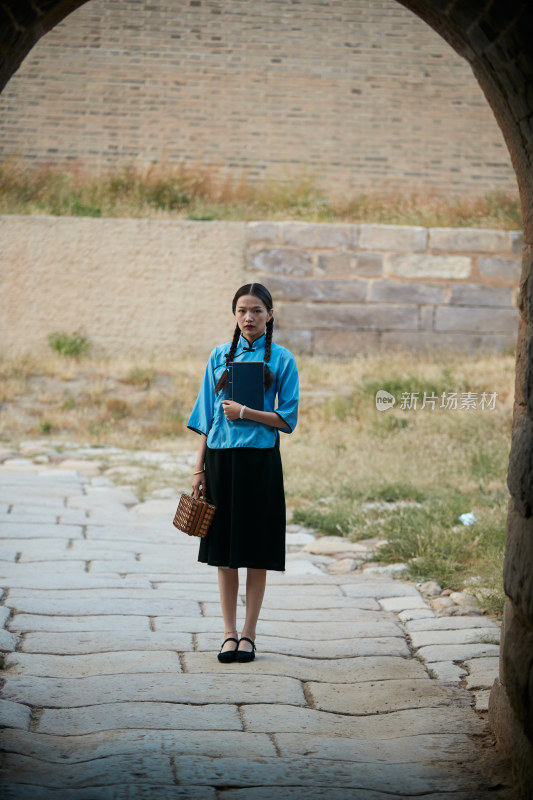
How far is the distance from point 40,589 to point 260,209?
32.6 ft

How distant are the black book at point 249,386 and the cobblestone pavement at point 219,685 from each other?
3.87ft

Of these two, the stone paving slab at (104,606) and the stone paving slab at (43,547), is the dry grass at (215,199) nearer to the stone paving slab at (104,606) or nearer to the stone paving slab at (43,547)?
the stone paving slab at (43,547)

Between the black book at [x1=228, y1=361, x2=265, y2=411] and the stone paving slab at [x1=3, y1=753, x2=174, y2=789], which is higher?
the black book at [x1=228, y1=361, x2=265, y2=411]

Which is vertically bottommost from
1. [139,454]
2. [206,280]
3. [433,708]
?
[139,454]

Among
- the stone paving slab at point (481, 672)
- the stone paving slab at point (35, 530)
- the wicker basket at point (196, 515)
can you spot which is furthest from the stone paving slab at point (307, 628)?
the stone paving slab at point (35, 530)

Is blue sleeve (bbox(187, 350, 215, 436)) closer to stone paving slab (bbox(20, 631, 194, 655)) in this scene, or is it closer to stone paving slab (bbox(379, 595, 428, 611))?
stone paving slab (bbox(20, 631, 194, 655))

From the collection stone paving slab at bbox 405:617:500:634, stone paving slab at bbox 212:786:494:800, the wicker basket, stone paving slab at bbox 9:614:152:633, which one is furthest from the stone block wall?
stone paving slab at bbox 212:786:494:800

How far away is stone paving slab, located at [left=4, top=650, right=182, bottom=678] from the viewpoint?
12.8ft

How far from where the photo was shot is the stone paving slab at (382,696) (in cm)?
364

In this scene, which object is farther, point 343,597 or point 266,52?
point 266,52

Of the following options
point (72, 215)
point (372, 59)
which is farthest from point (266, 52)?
point (72, 215)

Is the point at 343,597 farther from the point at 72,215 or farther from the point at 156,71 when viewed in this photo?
the point at 156,71

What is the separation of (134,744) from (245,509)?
3.89ft

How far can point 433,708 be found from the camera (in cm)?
362
